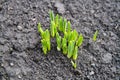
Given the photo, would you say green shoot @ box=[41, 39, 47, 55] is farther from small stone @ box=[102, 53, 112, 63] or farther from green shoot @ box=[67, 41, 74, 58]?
small stone @ box=[102, 53, 112, 63]

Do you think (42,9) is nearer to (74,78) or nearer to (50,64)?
(50,64)

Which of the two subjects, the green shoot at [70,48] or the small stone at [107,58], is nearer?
the green shoot at [70,48]

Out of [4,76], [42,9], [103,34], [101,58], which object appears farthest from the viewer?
[42,9]

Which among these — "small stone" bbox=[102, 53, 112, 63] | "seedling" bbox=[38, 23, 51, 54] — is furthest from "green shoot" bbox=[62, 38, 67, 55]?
"small stone" bbox=[102, 53, 112, 63]

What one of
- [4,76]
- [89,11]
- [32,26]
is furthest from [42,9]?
[4,76]

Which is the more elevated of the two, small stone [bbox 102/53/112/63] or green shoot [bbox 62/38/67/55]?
green shoot [bbox 62/38/67/55]

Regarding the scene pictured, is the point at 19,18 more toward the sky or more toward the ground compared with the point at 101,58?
more toward the sky

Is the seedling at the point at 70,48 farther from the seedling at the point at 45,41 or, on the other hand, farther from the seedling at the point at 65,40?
the seedling at the point at 45,41

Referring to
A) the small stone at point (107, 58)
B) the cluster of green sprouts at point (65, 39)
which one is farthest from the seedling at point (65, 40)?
the small stone at point (107, 58)

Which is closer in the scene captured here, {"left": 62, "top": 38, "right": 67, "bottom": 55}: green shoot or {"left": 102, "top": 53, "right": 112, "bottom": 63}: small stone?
{"left": 62, "top": 38, "right": 67, "bottom": 55}: green shoot
